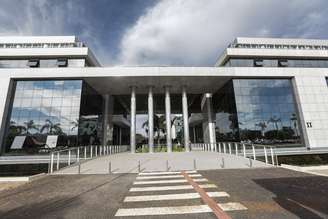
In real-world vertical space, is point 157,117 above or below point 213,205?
above

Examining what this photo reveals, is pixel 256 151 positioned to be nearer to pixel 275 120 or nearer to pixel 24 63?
pixel 275 120

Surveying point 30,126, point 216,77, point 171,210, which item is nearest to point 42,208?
point 171,210

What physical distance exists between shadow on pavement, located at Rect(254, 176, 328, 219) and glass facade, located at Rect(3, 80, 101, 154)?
24475mm

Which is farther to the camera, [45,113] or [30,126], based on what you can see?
[45,113]

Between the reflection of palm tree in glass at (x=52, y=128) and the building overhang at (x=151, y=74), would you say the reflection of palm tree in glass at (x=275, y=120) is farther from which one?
the reflection of palm tree in glass at (x=52, y=128)

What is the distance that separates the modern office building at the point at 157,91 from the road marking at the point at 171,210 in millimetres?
21987

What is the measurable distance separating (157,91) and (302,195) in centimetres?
2837

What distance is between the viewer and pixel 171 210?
15.4 ft

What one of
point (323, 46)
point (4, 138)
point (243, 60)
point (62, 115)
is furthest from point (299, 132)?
point (4, 138)

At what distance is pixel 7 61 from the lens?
29.9 m

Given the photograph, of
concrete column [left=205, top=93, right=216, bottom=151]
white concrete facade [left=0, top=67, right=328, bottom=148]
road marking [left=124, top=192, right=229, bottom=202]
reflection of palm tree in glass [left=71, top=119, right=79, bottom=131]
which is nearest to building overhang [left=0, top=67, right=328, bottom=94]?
white concrete facade [left=0, top=67, right=328, bottom=148]

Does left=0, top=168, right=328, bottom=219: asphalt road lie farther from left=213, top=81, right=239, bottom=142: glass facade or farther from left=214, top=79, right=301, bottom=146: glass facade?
left=213, top=81, right=239, bottom=142: glass facade

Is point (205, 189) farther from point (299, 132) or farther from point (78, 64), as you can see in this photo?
point (78, 64)

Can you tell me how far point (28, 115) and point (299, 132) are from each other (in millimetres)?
41655
